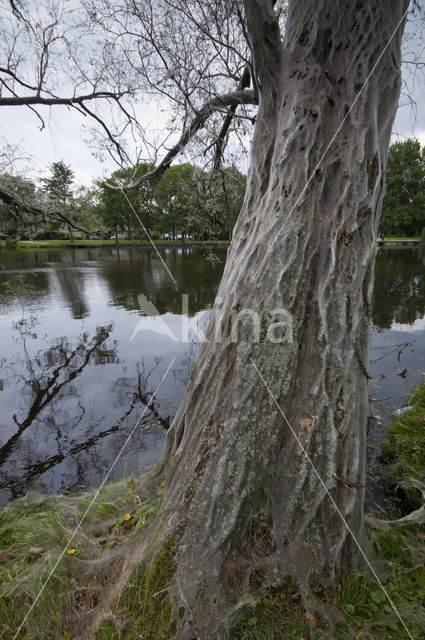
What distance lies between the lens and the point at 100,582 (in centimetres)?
187

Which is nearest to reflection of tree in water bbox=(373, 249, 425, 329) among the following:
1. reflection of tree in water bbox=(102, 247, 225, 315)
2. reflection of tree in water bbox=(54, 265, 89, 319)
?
reflection of tree in water bbox=(102, 247, 225, 315)

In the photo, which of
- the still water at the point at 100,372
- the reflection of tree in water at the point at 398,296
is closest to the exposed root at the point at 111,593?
the still water at the point at 100,372

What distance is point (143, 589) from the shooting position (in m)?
1.69

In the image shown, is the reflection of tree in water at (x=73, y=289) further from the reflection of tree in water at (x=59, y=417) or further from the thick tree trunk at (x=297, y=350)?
the thick tree trunk at (x=297, y=350)

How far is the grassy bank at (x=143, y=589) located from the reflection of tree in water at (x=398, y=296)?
8804 millimetres

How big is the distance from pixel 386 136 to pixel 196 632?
3.25m

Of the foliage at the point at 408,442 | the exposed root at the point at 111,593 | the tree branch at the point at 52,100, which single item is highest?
the tree branch at the point at 52,100

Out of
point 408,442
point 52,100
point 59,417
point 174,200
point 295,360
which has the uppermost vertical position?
point 52,100

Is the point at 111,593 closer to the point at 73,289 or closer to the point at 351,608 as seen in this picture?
the point at 351,608

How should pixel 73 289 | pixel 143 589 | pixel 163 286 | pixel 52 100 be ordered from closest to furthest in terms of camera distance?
1. pixel 143 589
2. pixel 52 100
3. pixel 73 289
4. pixel 163 286

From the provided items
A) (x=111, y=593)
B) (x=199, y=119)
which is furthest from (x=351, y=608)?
(x=199, y=119)

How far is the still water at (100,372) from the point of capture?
14.4ft

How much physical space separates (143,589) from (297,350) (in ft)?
5.36

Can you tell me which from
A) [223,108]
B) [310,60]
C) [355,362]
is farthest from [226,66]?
[355,362]
